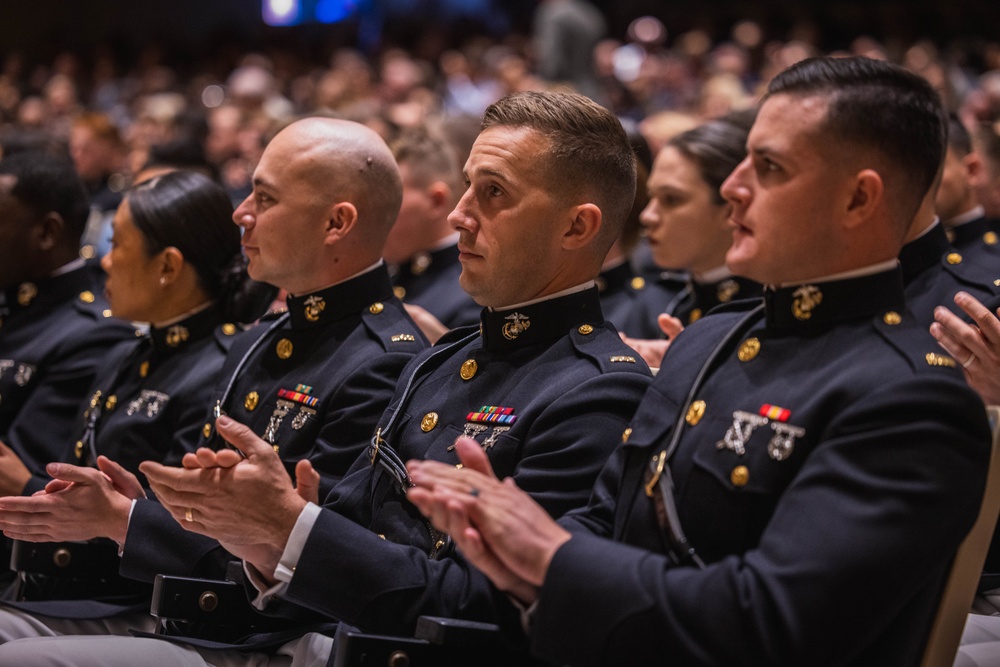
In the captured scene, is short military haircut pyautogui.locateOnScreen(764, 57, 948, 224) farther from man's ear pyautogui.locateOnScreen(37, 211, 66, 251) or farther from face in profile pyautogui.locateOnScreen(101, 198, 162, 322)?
man's ear pyautogui.locateOnScreen(37, 211, 66, 251)

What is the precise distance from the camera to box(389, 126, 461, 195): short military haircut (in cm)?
371

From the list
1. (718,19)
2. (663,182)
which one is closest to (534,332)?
(663,182)

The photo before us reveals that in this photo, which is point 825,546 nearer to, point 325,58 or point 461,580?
point 461,580

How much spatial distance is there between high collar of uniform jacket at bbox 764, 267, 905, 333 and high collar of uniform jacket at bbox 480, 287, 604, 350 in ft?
1.58

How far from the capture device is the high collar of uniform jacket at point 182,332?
2715 mm

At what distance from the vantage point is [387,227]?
2490mm

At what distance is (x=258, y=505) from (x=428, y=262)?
225 centimetres

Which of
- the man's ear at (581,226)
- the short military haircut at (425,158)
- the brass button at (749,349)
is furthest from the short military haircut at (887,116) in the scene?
the short military haircut at (425,158)

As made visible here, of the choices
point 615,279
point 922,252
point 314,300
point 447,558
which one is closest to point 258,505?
point 447,558

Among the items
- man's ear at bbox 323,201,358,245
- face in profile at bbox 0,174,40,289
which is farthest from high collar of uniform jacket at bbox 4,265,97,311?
man's ear at bbox 323,201,358,245

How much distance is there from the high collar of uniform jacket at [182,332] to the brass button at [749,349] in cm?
153

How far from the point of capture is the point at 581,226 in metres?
1.98

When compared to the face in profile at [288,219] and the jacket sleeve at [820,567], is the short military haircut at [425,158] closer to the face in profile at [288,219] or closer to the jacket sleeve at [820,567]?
the face in profile at [288,219]

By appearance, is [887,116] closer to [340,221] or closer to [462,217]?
[462,217]
